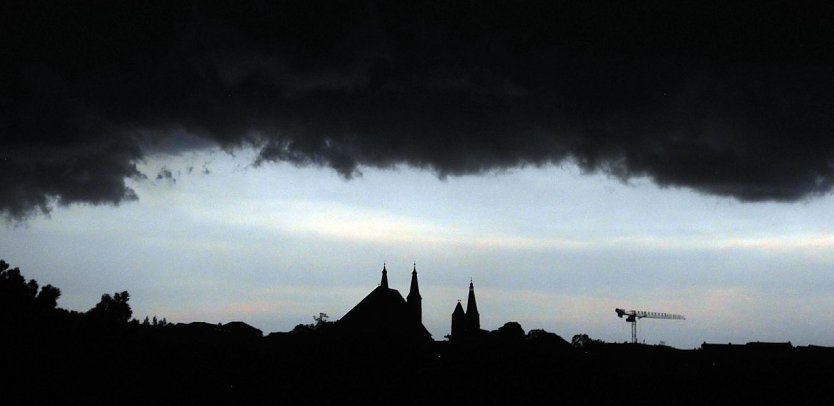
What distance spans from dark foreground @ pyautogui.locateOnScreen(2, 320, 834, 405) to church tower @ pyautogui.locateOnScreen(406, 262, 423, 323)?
3846 centimetres

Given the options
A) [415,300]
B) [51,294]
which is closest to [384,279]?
[415,300]

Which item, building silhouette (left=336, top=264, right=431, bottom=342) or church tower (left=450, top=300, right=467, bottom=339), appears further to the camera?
church tower (left=450, top=300, right=467, bottom=339)

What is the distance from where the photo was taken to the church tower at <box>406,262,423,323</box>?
296ft

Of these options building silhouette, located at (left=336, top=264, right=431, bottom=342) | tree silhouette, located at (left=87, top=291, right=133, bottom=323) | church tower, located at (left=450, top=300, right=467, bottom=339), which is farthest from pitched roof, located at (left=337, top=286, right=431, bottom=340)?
tree silhouette, located at (left=87, top=291, right=133, bottom=323)

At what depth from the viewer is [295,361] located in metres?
47.5

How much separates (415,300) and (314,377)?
48.5m

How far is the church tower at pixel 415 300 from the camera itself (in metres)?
90.1

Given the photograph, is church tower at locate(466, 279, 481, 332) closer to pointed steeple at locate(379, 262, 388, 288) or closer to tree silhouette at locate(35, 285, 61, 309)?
pointed steeple at locate(379, 262, 388, 288)

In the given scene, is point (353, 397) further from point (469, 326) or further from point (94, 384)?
point (469, 326)

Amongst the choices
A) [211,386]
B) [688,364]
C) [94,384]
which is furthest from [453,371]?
[688,364]

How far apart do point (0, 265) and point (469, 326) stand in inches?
2296

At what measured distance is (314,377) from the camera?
143 ft

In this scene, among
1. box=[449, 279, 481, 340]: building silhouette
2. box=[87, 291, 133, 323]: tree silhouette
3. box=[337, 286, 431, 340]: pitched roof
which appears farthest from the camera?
box=[449, 279, 481, 340]: building silhouette

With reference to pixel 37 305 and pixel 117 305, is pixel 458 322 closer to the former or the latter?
pixel 117 305
